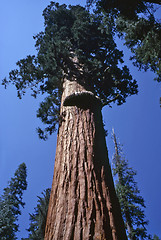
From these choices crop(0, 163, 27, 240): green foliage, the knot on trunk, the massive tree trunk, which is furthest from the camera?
crop(0, 163, 27, 240): green foliage

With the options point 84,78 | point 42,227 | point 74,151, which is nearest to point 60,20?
point 84,78

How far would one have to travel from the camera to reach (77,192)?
1980 mm

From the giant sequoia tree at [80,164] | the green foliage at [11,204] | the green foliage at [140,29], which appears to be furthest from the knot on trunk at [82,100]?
the green foliage at [11,204]

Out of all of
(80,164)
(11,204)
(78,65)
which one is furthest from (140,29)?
(11,204)

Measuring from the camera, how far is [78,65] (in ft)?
19.0

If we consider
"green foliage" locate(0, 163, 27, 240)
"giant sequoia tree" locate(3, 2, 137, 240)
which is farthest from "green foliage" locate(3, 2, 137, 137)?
"green foliage" locate(0, 163, 27, 240)

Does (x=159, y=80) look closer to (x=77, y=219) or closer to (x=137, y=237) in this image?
(x=77, y=219)

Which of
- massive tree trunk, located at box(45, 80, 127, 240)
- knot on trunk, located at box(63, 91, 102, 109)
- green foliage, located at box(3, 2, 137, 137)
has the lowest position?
massive tree trunk, located at box(45, 80, 127, 240)

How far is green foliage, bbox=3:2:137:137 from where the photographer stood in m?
5.80

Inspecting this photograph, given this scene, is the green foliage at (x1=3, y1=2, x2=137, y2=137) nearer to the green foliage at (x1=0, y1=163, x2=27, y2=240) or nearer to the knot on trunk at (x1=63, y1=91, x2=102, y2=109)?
the knot on trunk at (x1=63, y1=91, x2=102, y2=109)

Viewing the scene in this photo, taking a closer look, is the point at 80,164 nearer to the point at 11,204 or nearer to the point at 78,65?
the point at 78,65

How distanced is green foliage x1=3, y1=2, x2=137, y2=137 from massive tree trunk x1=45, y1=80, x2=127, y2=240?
2.18 metres

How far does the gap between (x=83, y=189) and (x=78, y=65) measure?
476 centimetres

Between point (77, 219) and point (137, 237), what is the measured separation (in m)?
12.6
